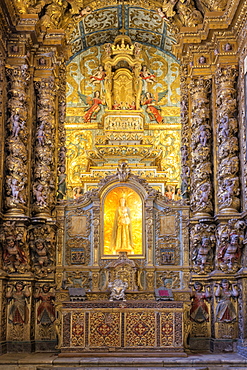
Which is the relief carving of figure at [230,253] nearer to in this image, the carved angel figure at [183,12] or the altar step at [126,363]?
the altar step at [126,363]

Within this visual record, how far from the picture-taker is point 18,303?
13344 millimetres

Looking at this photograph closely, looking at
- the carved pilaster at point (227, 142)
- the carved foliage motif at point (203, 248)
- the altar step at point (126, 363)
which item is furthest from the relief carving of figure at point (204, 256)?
the altar step at point (126, 363)

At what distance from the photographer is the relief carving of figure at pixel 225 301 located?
43.4 feet

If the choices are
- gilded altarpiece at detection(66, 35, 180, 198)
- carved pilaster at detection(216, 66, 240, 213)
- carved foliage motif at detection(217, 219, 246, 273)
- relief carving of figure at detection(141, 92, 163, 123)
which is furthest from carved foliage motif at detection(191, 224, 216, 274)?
relief carving of figure at detection(141, 92, 163, 123)

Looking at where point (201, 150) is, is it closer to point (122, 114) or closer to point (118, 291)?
point (118, 291)

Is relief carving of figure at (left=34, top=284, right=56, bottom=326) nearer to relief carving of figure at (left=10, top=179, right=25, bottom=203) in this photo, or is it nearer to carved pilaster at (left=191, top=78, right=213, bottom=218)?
relief carving of figure at (left=10, top=179, right=25, bottom=203)

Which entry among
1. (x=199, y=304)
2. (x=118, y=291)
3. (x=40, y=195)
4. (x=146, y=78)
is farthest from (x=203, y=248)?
(x=146, y=78)

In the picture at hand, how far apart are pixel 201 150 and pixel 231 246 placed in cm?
267

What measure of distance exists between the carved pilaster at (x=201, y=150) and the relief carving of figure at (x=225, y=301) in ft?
5.99

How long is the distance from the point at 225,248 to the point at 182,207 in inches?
64.3

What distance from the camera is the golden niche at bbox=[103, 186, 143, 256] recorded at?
14.4m

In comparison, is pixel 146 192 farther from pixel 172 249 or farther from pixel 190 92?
pixel 190 92

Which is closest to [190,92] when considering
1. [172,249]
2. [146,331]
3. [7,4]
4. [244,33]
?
[244,33]

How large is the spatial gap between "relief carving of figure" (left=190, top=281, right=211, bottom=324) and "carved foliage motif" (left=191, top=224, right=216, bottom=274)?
1.38 feet
